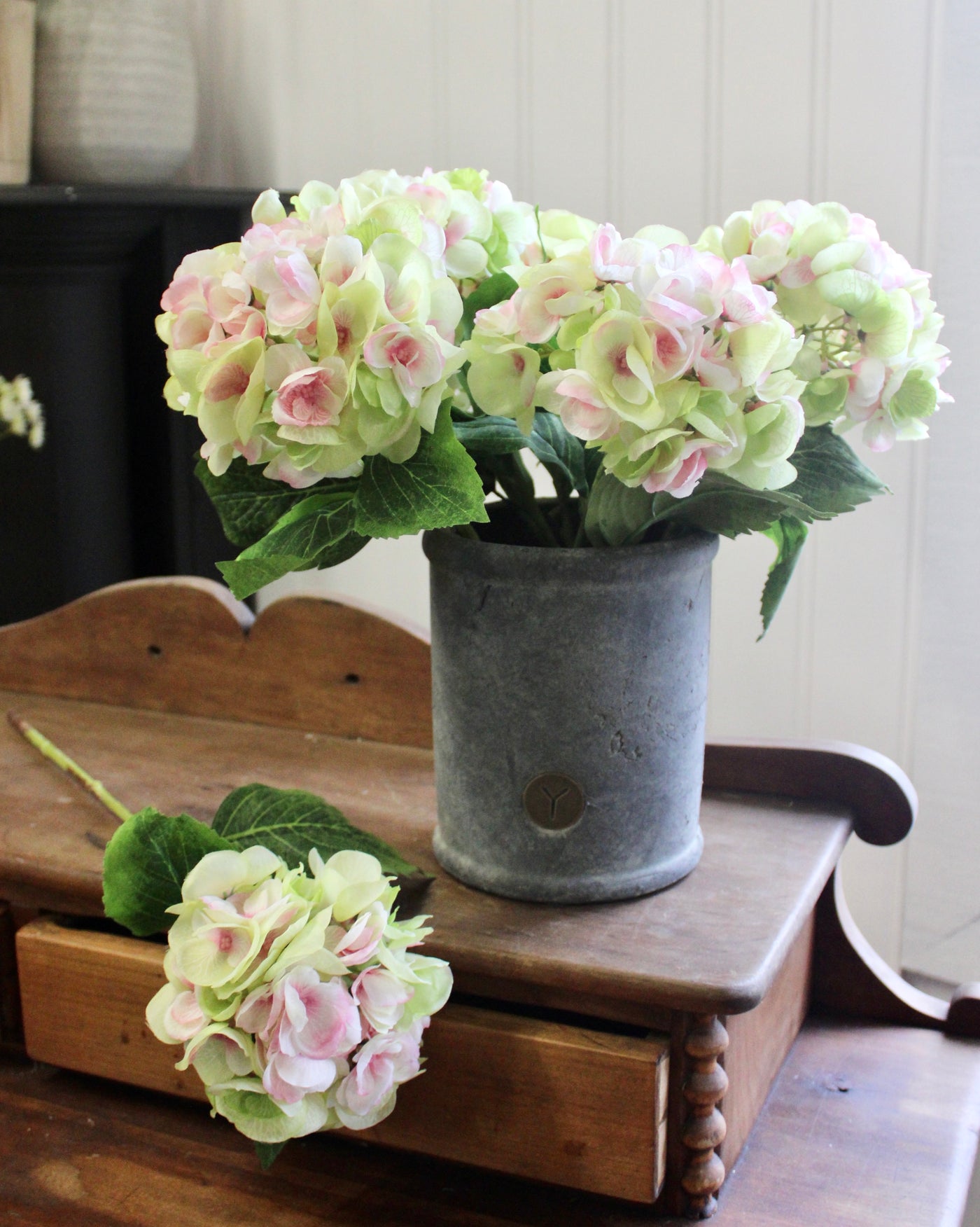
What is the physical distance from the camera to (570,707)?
0.69m

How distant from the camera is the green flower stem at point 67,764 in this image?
861mm

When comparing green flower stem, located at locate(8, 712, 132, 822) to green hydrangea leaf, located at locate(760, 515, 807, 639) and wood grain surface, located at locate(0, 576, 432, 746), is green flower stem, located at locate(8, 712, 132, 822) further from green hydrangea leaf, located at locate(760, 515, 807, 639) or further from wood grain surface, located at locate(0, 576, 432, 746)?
green hydrangea leaf, located at locate(760, 515, 807, 639)

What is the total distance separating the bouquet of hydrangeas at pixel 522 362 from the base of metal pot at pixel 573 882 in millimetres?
188

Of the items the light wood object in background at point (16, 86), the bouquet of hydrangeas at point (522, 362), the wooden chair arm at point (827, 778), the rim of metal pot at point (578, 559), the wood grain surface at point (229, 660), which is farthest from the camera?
the light wood object in background at point (16, 86)

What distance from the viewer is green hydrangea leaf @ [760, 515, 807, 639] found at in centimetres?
73

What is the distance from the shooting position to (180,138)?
1391mm

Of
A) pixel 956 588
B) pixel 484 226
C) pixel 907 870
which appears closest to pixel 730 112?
pixel 956 588

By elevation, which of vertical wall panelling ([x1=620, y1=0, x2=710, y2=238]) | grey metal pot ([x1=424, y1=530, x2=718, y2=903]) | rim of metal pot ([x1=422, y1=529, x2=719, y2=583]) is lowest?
grey metal pot ([x1=424, y1=530, x2=718, y2=903])

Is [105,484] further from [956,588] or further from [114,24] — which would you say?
[956,588]

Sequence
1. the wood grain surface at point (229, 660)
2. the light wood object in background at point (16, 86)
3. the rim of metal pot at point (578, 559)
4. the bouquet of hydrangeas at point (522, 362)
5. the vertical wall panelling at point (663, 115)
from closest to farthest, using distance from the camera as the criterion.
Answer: the bouquet of hydrangeas at point (522, 362), the rim of metal pot at point (578, 559), the wood grain surface at point (229, 660), the vertical wall panelling at point (663, 115), the light wood object in background at point (16, 86)

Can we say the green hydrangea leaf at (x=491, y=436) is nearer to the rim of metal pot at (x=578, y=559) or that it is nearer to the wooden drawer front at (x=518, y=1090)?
the rim of metal pot at (x=578, y=559)

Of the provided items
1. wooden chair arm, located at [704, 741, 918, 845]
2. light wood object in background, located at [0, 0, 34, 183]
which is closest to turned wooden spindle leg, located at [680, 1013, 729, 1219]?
wooden chair arm, located at [704, 741, 918, 845]

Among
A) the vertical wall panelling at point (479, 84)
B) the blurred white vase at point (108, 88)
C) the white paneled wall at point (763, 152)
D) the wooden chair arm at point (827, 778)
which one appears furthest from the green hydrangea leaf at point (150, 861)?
the blurred white vase at point (108, 88)

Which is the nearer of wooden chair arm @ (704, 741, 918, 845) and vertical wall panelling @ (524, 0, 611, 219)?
wooden chair arm @ (704, 741, 918, 845)
